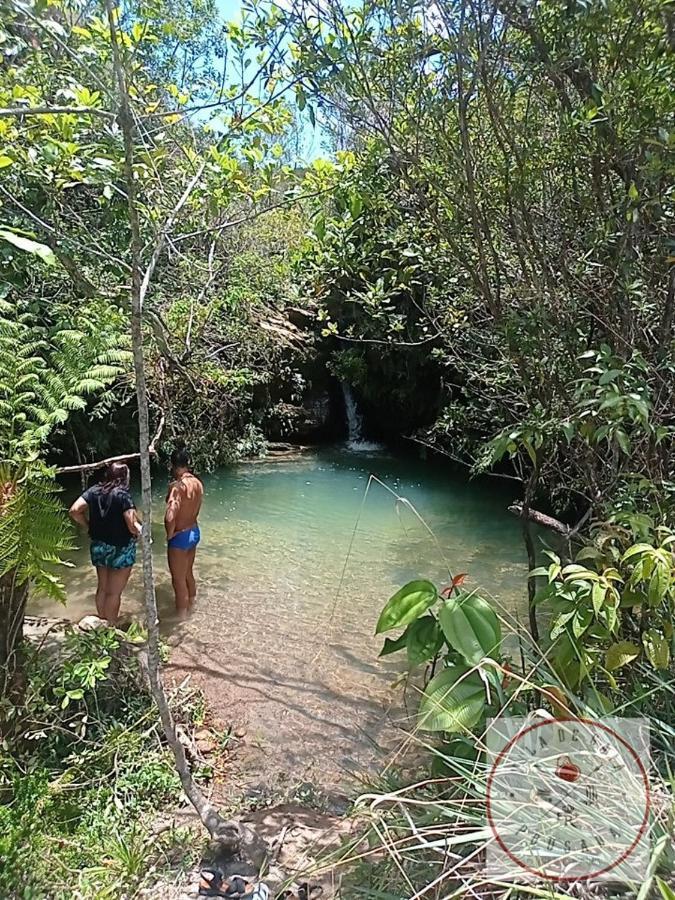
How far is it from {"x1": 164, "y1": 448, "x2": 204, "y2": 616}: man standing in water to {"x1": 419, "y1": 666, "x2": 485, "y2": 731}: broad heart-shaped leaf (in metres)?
3.77

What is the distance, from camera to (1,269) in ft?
18.6

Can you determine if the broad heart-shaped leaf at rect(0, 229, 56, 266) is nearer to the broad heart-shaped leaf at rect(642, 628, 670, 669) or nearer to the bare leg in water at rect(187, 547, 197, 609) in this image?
the broad heart-shaped leaf at rect(642, 628, 670, 669)

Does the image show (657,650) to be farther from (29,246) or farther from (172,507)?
(172,507)

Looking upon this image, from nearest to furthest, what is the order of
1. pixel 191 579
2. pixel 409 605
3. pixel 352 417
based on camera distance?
pixel 409 605
pixel 191 579
pixel 352 417

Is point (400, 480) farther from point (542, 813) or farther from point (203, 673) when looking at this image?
point (542, 813)

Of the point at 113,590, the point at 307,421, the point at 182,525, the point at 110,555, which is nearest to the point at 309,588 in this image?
the point at 182,525

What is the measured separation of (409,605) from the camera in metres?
2.75

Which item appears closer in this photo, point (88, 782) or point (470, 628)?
point (470, 628)

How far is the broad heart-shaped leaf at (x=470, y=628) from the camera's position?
249cm

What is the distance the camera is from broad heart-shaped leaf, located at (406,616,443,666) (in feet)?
8.91

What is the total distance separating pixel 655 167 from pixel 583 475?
1.59m

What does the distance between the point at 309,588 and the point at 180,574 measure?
4.87 ft

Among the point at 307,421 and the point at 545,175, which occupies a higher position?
the point at 545,175

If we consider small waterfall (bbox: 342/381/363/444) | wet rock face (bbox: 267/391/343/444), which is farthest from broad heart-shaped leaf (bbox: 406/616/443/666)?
small waterfall (bbox: 342/381/363/444)
